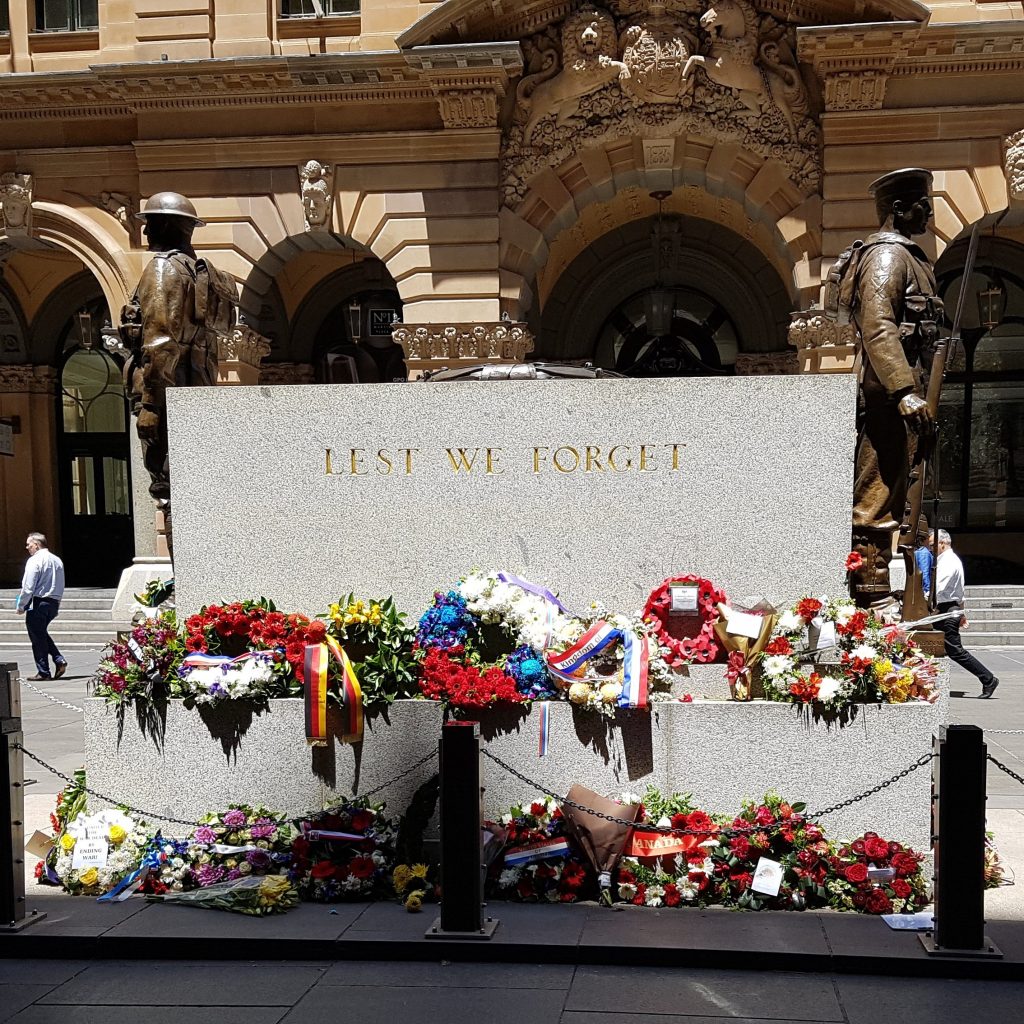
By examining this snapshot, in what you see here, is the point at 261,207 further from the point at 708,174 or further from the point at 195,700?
the point at 195,700

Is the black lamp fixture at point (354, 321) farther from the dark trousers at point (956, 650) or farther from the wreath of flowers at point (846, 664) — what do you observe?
the wreath of flowers at point (846, 664)

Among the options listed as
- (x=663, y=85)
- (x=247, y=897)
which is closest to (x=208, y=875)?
(x=247, y=897)

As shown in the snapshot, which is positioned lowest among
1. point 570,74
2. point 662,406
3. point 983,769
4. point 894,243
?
point 983,769

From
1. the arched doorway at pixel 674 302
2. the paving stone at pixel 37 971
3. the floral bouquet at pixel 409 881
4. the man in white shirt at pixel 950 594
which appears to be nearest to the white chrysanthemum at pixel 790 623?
the floral bouquet at pixel 409 881

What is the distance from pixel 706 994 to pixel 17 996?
2921 millimetres

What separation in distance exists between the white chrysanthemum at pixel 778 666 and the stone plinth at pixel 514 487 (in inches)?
30.4

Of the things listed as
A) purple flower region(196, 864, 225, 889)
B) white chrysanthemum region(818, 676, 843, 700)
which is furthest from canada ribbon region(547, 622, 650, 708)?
purple flower region(196, 864, 225, 889)

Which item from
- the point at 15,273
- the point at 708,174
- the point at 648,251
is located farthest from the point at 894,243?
the point at 15,273

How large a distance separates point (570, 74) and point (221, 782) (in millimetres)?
13264

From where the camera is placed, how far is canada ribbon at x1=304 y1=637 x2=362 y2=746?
546cm

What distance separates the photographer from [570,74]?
15867 millimetres

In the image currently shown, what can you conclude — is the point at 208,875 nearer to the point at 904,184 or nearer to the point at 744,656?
the point at 744,656

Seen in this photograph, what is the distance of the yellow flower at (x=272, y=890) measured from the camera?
5.14 meters

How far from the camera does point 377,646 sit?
5875 mm
